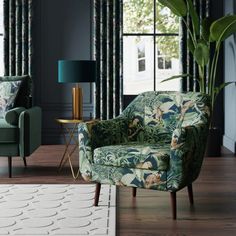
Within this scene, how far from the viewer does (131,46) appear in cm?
762

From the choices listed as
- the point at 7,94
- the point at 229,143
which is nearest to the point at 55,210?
the point at 7,94

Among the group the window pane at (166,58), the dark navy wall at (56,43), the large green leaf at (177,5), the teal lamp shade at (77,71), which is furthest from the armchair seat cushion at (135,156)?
the window pane at (166,58)

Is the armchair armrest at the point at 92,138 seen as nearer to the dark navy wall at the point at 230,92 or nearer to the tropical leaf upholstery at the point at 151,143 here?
the tropical leaf upholstery at the point at 151,143

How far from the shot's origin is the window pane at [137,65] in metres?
7.60

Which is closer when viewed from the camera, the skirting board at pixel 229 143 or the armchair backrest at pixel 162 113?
the armchair backrest at pixel 162 113

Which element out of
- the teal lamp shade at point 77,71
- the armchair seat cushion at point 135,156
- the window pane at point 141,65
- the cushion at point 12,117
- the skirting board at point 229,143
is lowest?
the skirting board at point 229,143

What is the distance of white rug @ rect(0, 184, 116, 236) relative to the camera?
3.16 m

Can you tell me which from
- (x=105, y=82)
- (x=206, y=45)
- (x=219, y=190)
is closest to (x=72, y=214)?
(x=219, y=190)

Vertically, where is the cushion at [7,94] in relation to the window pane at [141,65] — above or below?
below

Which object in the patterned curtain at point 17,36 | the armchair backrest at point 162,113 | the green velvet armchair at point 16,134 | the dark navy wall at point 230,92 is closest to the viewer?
the armchair backrest at point 162,113

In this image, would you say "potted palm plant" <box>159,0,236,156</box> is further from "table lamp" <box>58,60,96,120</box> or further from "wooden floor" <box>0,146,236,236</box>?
"table lamp" <box>58,60,96,120</box>

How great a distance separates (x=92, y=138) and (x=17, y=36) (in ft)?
12.6

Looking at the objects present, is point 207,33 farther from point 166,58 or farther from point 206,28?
point 166,58

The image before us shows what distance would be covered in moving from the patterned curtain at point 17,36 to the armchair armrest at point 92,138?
357cm
